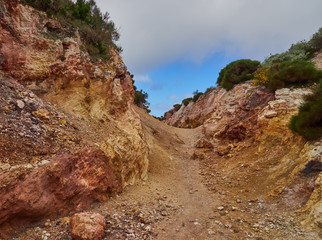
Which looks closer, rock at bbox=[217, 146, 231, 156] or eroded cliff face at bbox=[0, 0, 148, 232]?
eroded cliff face at bbox=[0, 0, 148, 232]

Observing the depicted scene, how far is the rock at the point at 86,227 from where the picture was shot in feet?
11.9

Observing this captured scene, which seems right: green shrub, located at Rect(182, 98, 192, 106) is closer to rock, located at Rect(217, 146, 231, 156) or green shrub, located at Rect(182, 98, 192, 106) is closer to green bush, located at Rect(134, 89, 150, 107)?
green bush, located at Rect(134, 89, 150, 107)

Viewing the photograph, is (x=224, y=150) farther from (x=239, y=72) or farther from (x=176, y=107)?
(x=176, y=107)

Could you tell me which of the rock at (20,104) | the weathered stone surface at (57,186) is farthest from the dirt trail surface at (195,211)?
the rock at (20,104)

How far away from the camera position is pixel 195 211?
5.83 meters

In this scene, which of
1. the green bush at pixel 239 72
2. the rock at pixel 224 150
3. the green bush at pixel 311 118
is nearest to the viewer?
the green bush at pixel 311 118

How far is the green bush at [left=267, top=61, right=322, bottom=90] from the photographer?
9891mm

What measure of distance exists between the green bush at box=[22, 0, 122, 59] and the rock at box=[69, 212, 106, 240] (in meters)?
7.56

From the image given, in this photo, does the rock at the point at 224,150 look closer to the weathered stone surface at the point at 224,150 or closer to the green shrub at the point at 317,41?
the weathered stone surface at the point at 224,150

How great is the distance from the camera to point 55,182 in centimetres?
417

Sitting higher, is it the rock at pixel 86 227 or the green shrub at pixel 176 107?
the green shrub at pixel 176 107

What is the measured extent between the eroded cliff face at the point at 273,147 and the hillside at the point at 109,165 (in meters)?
0.05

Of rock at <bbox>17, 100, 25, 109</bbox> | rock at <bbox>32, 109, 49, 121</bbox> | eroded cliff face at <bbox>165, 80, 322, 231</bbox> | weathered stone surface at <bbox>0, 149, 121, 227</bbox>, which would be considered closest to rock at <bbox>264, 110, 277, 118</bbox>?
eroded cliff face at <bbox>165, 80, 322, 231</bbox>

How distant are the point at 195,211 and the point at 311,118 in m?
5.07
